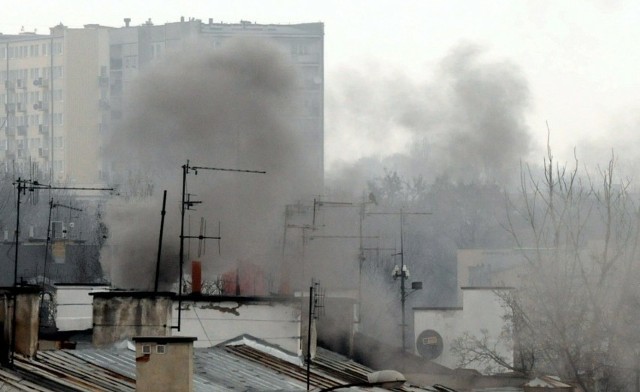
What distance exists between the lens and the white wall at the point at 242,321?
1154 inches

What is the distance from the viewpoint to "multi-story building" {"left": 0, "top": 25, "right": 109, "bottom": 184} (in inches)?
4966

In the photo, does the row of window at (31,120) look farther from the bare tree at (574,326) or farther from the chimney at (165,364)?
the chimney at (165,364)

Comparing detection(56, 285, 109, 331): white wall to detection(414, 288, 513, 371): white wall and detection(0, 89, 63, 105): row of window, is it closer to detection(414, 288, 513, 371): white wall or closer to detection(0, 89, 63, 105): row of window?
detection(414, 288, 513, 371): white wall

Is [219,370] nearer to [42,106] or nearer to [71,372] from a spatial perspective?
[71,372]

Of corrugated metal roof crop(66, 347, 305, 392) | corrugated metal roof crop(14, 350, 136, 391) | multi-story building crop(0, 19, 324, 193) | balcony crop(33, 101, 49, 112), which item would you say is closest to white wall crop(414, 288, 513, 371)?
corrugated metal roof crop(66, 347, 305, 392)

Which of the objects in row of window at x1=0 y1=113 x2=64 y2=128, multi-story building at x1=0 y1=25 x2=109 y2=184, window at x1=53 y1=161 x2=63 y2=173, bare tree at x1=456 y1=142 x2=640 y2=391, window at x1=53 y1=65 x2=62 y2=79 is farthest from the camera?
row of window at x1=0 y1=113 x2=64 y2=128

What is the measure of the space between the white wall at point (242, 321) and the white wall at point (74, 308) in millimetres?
2970

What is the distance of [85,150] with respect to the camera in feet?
417

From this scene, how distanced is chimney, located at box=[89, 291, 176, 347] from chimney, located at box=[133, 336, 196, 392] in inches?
190

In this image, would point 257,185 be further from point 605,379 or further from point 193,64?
point 605,379

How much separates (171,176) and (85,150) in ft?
284

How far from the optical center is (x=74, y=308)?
3216 cm

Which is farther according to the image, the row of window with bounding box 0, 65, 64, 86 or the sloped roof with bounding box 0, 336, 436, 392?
the row of window with bounding box 0, 65, 64, 86

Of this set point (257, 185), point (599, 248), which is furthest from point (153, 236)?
point (599, 248)
